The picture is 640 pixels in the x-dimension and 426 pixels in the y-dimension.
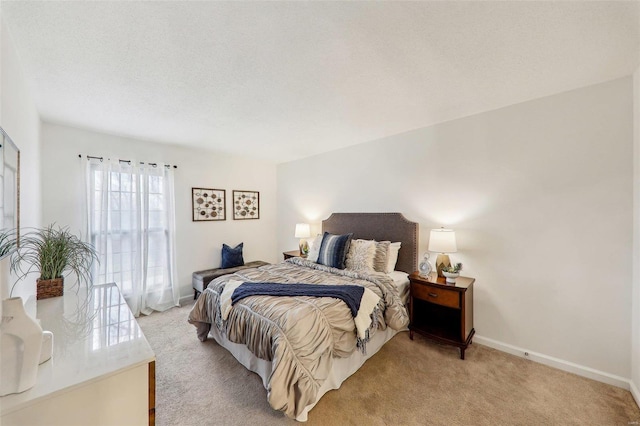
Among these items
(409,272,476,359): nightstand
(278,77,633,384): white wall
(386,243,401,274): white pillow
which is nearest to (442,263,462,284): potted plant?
(409,272,476,359): nightstand

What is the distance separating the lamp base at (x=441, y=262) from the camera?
2693mm

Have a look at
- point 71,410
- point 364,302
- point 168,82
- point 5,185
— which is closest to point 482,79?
point 364,302

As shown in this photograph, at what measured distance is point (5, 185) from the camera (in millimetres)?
1305

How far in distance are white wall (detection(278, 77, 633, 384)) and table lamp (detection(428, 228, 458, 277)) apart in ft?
0.75

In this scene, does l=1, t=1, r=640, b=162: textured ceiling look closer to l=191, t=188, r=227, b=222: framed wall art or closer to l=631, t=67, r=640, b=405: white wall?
l=631, t=67, r=640, b=405: white wall

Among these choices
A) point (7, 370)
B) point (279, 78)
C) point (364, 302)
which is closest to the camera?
point (7, 370)

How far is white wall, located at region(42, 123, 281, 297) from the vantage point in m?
2.92

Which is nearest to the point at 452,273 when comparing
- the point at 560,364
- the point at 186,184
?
the point at 560,364

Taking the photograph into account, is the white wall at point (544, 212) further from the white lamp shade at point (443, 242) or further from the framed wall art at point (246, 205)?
the framed wall art at point (246, 205)

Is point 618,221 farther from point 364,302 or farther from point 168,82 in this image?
point 168,82

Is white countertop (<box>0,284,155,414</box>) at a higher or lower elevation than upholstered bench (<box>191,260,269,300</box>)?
higher

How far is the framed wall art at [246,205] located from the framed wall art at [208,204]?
0.22 meters

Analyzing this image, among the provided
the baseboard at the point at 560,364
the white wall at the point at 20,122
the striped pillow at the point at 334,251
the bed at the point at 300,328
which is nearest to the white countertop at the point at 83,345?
the white wall at the point at 20,122

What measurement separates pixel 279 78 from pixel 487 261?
2.78 metres
